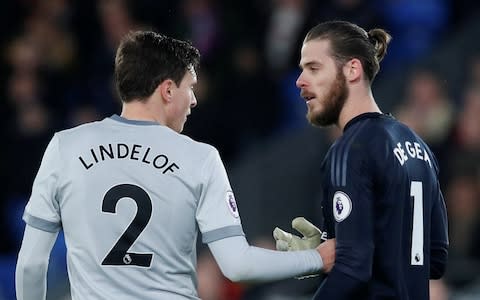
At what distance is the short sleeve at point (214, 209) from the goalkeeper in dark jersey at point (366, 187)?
0.46 metres

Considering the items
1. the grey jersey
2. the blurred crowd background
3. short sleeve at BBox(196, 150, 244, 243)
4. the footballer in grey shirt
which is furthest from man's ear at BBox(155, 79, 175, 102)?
the blurred crowd background

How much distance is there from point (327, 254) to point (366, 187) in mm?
323

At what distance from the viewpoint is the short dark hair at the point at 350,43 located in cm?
560

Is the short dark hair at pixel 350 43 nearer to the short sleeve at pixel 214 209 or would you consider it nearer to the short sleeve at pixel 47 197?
the short sleeve at pixel 214 209

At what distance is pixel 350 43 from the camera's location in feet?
18.4

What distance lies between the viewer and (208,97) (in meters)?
11.4

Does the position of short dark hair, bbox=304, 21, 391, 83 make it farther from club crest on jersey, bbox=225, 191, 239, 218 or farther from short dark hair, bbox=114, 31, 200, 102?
club crest on jersey, bbox=225, 191, 239, 218

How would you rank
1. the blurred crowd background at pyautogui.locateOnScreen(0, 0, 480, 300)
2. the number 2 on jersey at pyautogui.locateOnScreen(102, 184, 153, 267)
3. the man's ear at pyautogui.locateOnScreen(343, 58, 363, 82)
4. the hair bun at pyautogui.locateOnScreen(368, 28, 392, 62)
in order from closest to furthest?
the number 2 on jersey at pyautogui.locateOnScreen(102, 184, 153, 267), the man's ear at pyautogui.locateOnScreen(343, 58, 363, 82), the hair bun at pyautogui.locateOnScreen(368, 28, 392, 62), the blurred crowd background at pyautogui.locateOnScreen(0, 0, 480, 300)

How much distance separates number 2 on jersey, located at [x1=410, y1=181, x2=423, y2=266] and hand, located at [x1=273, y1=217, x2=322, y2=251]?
0.42 m

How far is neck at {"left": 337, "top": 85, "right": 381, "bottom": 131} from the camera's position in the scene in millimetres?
5598

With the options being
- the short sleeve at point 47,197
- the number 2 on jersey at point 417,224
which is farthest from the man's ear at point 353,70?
the short sleeve at point 47,197

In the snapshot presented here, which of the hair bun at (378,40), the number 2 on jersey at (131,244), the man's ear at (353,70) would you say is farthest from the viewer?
the hair bun at (378,40)

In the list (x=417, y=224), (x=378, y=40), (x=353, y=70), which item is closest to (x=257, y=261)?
(x=417, y=224)

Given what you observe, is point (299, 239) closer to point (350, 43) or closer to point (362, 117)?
point (362, 117)
